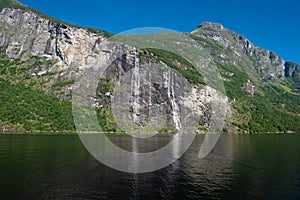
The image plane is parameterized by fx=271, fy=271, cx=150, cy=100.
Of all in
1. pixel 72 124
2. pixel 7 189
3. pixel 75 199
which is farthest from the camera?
pixel 72 124

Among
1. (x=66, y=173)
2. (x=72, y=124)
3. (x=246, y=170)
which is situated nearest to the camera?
(x=66, y=173)

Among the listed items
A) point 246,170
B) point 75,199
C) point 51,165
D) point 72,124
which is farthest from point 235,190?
point 72,124

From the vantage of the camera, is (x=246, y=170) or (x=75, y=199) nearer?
(x=75, y=199)

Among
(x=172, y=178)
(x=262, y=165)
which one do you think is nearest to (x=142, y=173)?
(x=172, y=178)

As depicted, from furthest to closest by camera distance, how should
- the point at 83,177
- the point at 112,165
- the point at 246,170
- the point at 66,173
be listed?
the point at 112,165
the point at 246,170
the point at 66,173
the point at 83,177

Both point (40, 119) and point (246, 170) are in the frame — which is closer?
point (246, 170)

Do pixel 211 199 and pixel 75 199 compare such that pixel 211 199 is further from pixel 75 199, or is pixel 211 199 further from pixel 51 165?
pixel 51 165

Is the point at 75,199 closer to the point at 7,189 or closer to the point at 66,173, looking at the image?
the point at 7,189

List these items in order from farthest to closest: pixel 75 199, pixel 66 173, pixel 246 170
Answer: pixel 246 170 < pixel 66 173 < pixel 75 199
